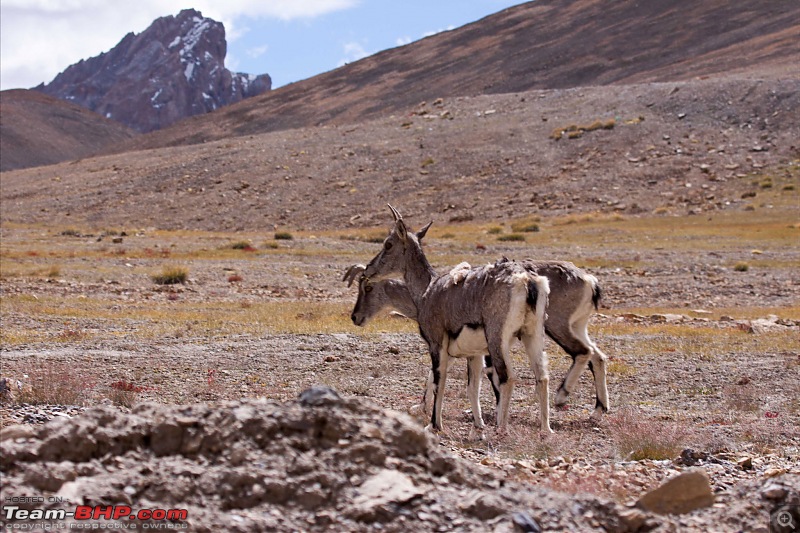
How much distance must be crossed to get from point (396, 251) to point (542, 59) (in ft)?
294

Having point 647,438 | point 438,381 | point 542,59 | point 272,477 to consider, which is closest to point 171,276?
point 438,381

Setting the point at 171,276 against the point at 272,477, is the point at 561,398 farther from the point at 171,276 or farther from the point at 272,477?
the point at 171,276

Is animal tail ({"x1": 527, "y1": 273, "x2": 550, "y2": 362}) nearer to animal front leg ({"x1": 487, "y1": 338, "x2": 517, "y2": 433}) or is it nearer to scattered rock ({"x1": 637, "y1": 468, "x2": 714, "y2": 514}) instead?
animal front leg ({"x1": 487, "y1": 338, "x2": 517, "y2": 433})

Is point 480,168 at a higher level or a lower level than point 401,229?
higher

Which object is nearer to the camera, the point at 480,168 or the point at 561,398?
the point at 561,398

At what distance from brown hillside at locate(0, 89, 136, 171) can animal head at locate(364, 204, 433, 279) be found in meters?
131

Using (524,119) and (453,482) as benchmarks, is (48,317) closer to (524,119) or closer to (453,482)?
(453,482)

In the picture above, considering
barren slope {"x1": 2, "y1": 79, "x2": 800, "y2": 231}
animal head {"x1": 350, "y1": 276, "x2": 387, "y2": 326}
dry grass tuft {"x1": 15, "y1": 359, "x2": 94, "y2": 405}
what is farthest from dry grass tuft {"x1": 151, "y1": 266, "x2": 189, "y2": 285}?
barren slope {"x1": 2, "y1": 79, "x2": 800, "y2": 231}

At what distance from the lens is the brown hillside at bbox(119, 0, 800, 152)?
8338 centimetres

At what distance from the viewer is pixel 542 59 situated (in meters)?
98.9

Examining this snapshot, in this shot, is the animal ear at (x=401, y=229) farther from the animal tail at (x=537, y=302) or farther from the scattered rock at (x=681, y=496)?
the scattered rock at (x=681, y=496)

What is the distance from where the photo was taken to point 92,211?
64812 millimetres

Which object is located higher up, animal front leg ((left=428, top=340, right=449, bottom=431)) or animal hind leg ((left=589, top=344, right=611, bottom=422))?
animal front leg ((left=428, top=340, right=449, bottom=431))

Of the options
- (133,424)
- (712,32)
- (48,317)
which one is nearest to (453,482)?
(133,424)
